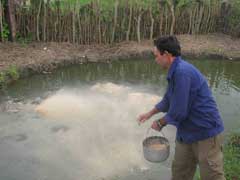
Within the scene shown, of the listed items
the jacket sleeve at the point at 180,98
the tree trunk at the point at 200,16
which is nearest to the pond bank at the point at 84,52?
the tree trunk at the point at 200,16

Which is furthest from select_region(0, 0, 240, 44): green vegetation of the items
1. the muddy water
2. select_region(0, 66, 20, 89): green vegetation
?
select_region(0, 66, 20, 89): green vegetation

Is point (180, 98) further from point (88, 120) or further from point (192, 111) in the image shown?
point (88, 120)

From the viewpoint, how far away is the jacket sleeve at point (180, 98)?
2822 mm

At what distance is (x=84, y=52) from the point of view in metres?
9.14

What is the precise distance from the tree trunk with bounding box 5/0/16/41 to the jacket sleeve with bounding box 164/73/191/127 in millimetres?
7244

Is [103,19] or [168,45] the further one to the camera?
[103,19]

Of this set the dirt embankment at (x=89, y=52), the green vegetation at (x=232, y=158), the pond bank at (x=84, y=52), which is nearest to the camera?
the green vegetation at (x=232, y=158)

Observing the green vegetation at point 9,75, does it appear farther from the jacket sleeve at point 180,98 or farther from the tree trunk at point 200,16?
the tree trunk at point 200,16

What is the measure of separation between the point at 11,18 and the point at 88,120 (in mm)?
4687

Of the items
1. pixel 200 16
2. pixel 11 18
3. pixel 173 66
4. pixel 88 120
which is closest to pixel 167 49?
pixel 173 66

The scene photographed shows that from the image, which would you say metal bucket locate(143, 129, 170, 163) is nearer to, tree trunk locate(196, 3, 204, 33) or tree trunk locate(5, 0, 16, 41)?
tree trunk locate(5, 0, 16, 41)

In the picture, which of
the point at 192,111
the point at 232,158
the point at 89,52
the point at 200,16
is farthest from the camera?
the point at 200,16

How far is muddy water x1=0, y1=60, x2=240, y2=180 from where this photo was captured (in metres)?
4.51

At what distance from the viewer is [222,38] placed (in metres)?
10.3
